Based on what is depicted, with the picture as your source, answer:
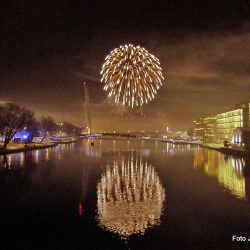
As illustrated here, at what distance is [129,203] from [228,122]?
13715cm

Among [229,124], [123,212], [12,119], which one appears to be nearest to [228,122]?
[229,124]

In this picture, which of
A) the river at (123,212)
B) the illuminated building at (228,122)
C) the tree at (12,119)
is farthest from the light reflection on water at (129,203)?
the illuminated building at (228,122)

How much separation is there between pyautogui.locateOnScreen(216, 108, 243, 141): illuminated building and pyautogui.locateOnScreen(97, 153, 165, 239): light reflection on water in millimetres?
109713

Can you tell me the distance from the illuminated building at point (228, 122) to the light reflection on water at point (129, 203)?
110 metres

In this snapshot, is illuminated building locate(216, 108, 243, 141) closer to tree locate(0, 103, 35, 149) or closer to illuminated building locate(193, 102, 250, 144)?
illuminated building locate(193, 102, 250, 144)

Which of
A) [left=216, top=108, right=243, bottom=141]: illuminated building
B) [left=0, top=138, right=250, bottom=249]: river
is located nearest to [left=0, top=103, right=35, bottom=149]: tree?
[left=0, top=138, right=250, bottom=249]: river

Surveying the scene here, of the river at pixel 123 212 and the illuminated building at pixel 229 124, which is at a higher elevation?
the illuminated building at pixel 229 124

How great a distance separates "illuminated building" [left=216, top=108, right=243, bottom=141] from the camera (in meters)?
134

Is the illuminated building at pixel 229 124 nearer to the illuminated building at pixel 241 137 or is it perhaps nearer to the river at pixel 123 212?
the illuminated building at pixel 241 137

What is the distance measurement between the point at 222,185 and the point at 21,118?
70.8 meters

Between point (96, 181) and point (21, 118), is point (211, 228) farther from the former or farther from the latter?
point (21, 118)

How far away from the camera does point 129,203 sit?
2066 cm

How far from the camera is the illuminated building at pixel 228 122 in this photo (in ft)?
441

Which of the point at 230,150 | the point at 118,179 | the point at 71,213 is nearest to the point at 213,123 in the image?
the point at 230,150
